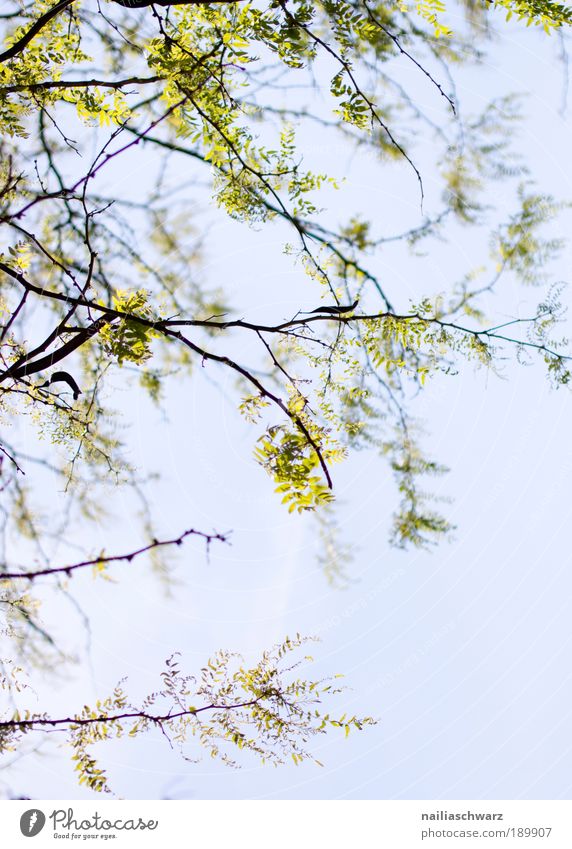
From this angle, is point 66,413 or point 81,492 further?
point 81,492

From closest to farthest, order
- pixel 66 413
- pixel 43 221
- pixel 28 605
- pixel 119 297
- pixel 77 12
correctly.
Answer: pixel 119 297 → pixel 28 605 → pixel 66 413 → pixel 77 12 → pixel 43 221

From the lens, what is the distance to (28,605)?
1.44 m

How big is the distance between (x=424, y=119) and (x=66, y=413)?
1.49 meters

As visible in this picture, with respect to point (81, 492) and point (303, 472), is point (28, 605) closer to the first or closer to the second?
point (81, 492)

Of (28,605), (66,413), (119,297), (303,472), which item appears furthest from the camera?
(66,413)

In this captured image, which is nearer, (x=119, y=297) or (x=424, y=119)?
(x=119, y=297)

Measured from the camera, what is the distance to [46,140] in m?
1.96

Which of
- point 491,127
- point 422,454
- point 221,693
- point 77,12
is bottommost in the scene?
point 221,693

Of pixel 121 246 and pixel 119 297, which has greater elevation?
pixel 121 246

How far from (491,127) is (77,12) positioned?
4.40 feet
